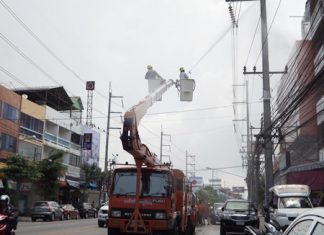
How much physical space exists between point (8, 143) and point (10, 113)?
2.52 m

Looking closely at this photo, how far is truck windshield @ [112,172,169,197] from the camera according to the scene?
51.7 feet

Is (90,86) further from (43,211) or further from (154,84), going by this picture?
(154,84)

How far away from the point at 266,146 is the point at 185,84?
7.09 meters

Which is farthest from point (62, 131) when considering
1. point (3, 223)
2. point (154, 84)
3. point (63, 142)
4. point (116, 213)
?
point (3, 223)

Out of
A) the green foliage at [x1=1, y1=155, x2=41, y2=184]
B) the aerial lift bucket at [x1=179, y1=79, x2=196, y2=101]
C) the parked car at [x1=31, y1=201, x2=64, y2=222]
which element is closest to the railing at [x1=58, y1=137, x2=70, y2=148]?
the green foliage at [x1=1, y1=155, x2=41, y2=184]

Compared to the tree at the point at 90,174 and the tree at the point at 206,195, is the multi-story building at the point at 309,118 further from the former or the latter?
the tree at the point at 90,174

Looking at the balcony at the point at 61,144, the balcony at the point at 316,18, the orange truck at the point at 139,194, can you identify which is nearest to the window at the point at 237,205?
the orange truck at the point at 139,194

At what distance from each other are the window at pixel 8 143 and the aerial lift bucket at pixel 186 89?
24.8 metres

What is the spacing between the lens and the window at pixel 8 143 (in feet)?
142

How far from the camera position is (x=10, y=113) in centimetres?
4456

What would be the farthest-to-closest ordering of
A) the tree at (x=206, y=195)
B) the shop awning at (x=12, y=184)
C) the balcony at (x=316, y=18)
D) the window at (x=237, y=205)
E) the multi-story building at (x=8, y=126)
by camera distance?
the tree at (x=206, y=195)
the multi-story building at (x=8, y=126)
the shop awning at (x=12, y=184)
the balcony at (x=316, y=18)
the window at (x=237, y=205)

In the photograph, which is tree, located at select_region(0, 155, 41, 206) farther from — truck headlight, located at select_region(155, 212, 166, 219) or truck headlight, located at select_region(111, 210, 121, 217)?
truck headlight, located at select_region(155, 212, 166, 219)

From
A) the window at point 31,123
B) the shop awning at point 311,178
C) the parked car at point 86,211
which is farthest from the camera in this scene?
the parked car at point 86,211

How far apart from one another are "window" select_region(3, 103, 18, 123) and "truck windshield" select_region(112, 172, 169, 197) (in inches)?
1165
